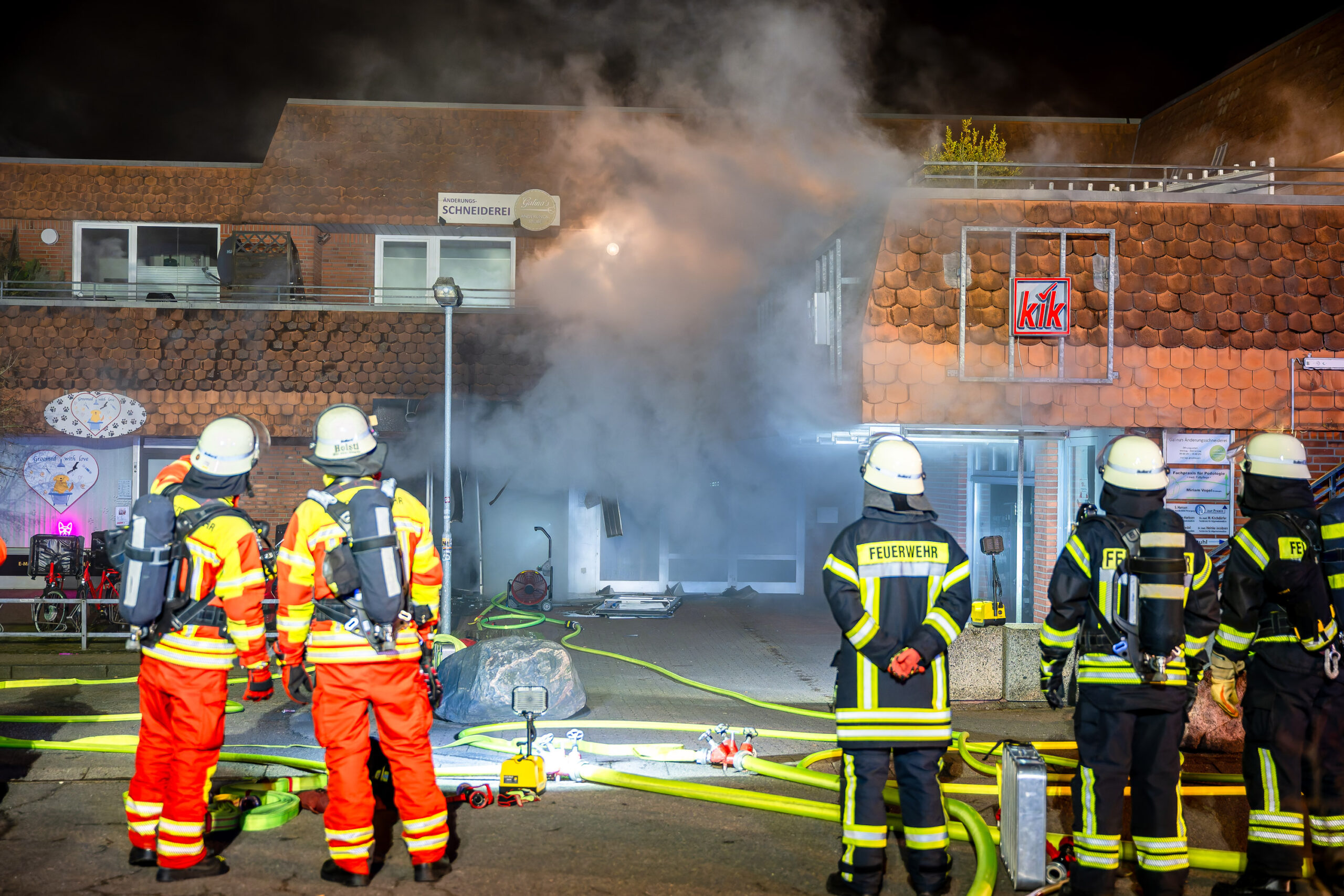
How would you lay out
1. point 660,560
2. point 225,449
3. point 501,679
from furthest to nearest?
1. point 660,560
2. point 501,679
3. point 225,449

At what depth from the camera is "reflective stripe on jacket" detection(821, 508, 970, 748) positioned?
3.96 meters

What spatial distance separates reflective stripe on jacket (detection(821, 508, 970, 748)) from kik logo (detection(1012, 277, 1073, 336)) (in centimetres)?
436

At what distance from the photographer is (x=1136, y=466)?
13.6 ft

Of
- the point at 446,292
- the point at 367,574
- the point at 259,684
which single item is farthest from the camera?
the point at 446,292

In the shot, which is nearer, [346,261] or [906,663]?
[906,663]

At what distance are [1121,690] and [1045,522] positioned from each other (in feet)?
16.2

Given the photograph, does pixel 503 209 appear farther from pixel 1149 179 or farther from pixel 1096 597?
pixel 1096 597

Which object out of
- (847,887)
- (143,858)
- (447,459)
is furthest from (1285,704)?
(447,459)

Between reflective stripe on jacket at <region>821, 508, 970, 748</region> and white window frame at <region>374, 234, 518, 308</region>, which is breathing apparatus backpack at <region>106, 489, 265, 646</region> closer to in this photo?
reflective stripe on jacket at <region>821, 508, 970, 748</region>

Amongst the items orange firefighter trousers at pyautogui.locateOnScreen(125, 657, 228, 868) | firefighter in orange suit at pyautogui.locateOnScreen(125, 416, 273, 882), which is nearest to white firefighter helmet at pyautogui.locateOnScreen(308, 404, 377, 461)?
firefighter in orange suit at pyautogui.locateOnScreen(125, 416, 273, 882)

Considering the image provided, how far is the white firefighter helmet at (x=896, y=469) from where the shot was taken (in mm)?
4152

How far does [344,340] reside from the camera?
1329 centimetres

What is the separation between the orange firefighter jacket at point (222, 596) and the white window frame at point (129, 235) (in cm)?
1208

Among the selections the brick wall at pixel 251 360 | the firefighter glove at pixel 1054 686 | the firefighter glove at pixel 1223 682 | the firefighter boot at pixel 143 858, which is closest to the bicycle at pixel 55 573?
the brick wall at pixel 251 360
